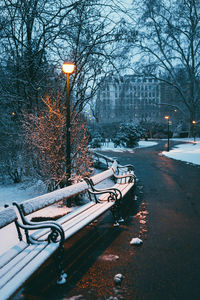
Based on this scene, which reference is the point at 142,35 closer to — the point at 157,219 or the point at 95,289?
the point at 157,219

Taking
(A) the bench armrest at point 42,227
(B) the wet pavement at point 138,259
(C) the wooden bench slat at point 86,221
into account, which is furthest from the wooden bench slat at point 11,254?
(C) the wooden bench slat at point 86,221

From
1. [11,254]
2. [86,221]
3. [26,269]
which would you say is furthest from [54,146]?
[26,269]

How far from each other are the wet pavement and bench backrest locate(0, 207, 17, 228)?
0.86 m

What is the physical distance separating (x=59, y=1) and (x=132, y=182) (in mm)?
A: 5255

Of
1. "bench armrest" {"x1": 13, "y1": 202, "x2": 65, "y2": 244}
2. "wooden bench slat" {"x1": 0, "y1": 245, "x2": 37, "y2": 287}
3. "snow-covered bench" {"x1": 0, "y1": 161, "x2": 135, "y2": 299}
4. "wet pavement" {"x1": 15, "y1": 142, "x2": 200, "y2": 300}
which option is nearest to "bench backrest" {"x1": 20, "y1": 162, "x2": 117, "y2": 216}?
"snow-covered bench" {"x1": 0, "y1": 161, "x2": 135, "y2": 299}

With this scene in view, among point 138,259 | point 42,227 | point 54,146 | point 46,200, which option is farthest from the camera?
point 54,146

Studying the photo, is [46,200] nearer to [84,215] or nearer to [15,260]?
[84,215]

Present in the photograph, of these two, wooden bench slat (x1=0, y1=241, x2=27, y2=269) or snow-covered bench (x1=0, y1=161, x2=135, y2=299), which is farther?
snow-covered bench (x1=0, y1=161, x2=135, y2=299)

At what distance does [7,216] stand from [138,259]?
197cm

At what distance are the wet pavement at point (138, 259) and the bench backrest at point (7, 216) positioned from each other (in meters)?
0.86

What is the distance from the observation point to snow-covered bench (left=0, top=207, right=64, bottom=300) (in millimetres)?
2148

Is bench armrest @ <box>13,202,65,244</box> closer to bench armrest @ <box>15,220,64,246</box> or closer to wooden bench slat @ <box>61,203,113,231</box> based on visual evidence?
bench armrest @ <box>15,220,64,246</box>

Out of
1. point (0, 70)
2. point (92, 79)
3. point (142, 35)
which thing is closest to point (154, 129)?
point (142, 35)

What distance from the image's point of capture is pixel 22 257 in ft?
8.62
